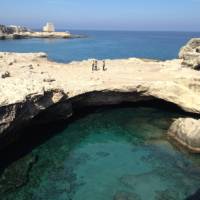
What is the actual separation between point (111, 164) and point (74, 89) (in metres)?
7.45

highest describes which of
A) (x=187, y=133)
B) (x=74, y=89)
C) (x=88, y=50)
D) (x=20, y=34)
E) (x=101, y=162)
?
(x=74, y=89)

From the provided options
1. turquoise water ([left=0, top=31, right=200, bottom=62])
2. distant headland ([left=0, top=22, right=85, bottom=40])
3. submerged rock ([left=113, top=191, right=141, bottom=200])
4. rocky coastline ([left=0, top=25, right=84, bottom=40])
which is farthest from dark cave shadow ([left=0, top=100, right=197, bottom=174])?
rocky coastline ([left=0, top=25, right=84, bottom=40])

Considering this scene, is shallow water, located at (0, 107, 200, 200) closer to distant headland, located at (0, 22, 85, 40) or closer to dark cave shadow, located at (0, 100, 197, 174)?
dark cave shadow, located at (0, 100, 197, 174)

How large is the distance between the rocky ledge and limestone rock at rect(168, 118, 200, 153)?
9.8 inches

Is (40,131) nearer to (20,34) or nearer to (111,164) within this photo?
(111,164)

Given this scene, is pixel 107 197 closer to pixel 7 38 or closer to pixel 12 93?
pixel 12 93

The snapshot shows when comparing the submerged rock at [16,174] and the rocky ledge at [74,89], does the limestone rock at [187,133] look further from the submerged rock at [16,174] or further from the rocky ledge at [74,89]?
the submerged rock at [16,174]

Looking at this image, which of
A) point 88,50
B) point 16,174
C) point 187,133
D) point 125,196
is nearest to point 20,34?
point 88,50

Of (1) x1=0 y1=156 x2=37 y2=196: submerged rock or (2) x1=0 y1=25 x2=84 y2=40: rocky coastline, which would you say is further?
(2) x1=0 y1=25 x2=84 y2=40: rocky coastline

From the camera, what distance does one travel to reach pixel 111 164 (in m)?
18.7

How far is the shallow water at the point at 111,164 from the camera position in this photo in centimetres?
1576

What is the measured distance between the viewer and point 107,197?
606 inches

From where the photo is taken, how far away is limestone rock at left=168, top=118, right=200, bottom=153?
20516 millimetres

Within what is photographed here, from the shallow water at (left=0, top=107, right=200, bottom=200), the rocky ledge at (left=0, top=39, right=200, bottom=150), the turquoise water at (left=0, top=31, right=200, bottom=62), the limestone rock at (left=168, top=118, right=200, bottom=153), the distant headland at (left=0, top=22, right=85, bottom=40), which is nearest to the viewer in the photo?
the shallow water at (left=0, top=107, right=200, bottom=200)
